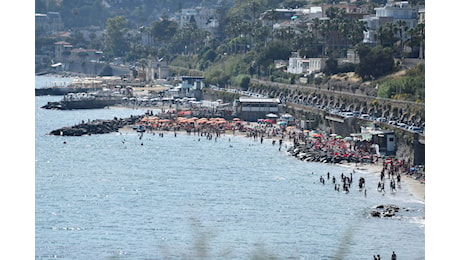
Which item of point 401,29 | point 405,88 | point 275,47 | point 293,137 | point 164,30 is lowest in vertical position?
point 293,137

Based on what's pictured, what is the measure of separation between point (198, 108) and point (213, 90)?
1526 centimetres

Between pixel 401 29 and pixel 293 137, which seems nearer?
pixel 293 137

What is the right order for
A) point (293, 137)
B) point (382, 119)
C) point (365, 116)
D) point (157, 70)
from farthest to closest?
1. point (157, 70)
2. point (293, 137)
3. point (365, 116)
4. point (382, 119)

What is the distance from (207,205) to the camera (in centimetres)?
5506

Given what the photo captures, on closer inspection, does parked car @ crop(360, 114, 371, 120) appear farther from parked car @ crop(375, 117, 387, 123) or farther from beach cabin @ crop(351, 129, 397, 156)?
beach cabin @ crop(351, 129, 397, 156)

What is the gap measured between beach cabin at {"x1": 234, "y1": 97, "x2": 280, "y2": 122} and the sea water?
41.2 feet

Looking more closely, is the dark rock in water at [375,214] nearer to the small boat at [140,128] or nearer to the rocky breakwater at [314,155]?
the rocky breakwater at [314,155]

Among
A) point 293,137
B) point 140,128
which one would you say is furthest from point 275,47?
point 293,137

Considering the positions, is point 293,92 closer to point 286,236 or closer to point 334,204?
point 334,204

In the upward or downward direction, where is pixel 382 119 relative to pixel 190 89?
upward

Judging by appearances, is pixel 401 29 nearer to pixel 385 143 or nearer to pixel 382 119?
pixel 382 119

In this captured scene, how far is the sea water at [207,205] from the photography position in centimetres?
4262

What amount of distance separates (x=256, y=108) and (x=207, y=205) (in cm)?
4758
